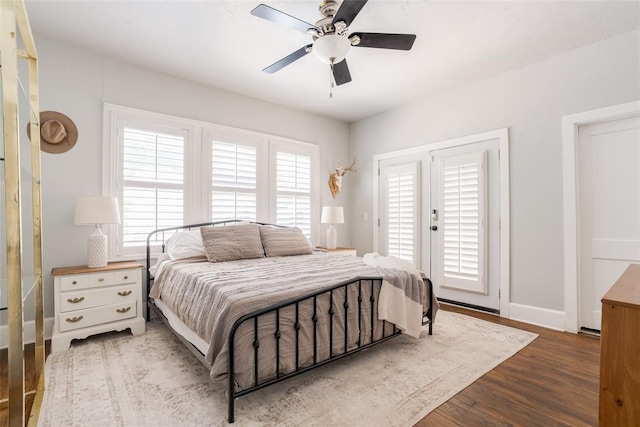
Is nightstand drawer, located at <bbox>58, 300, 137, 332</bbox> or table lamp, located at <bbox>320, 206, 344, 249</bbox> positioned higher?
table lamp, located at <bbox>320, 206, 344, 249</bbox>

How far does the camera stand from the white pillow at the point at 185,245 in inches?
124

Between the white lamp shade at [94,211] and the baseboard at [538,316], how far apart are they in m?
4.27

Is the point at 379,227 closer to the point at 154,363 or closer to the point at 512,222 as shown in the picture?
the point at 512,222

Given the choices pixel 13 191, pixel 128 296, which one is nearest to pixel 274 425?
pixel 13 191

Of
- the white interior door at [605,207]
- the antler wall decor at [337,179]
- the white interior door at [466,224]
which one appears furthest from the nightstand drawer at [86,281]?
the white interior door at [605,207]

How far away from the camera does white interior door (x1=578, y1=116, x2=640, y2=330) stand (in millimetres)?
2869

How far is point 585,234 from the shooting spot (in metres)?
3.13

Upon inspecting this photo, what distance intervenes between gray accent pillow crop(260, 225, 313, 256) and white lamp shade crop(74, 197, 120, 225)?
1481 mm

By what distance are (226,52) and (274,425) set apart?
10.5 feet

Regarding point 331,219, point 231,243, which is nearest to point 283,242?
point 231,243

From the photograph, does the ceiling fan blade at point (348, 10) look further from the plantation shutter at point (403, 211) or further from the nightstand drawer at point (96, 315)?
the nightstand drawer at point (96, 315)

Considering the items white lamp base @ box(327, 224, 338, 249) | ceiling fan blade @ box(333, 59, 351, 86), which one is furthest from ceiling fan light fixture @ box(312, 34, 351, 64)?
white lamp base @ box(327, 224, 338, 249)

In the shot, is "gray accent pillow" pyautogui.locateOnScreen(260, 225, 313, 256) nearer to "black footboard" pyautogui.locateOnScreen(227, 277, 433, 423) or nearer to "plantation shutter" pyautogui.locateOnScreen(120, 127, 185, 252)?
"plantation shutter" pyautogui.locateOnScreen(120, 127, 185, 252)

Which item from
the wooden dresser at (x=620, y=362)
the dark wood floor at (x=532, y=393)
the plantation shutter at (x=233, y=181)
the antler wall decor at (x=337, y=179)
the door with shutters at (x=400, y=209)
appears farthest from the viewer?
the antler wall decor at (x=337, y=179)
